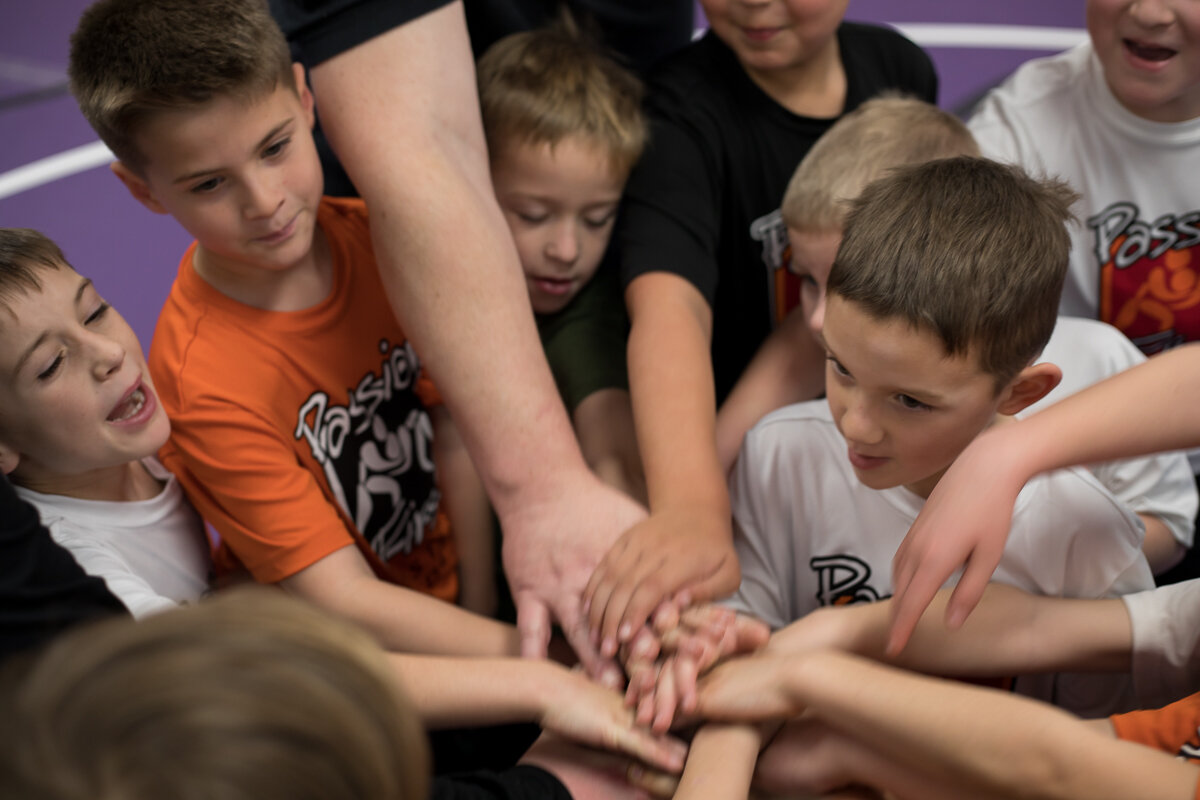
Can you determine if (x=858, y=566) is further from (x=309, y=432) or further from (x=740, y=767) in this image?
(x=309, y=432)

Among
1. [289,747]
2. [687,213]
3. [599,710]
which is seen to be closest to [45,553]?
[289,747]

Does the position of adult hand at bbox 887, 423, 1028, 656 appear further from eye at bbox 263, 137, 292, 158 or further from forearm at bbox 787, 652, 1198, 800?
eye at bbox 263, 137, 292, 158

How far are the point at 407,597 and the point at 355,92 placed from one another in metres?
0.54

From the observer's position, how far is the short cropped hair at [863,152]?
3.56ft

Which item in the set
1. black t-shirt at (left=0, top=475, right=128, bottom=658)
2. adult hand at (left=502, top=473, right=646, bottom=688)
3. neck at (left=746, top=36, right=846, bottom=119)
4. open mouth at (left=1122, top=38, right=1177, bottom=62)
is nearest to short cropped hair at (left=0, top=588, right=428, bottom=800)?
black t-shirt at (left=0, top=475, right=128, bottom=658)

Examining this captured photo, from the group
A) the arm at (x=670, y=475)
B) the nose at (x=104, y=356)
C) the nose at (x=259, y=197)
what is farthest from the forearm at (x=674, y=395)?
the nose at (x=104, y=356)

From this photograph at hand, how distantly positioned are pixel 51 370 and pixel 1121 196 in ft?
4.14

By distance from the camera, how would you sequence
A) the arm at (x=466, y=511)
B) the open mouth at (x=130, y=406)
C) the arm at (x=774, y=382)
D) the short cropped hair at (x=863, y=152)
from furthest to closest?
the arm at (x=466, y=511) → the arm at (x=774, y=382) → the short cropped hair at (x=863, y=152) → the open mouth at (x=130, y=406)

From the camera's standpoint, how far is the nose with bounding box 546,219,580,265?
1.31 metres

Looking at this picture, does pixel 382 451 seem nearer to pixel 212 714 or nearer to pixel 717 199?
pixel 717 199

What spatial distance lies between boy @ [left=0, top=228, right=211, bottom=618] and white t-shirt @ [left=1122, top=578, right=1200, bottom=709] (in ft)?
2.90

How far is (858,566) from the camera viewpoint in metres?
0.99

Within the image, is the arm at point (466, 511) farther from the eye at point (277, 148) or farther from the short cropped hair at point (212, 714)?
the short cropped hair at point (212, 714)

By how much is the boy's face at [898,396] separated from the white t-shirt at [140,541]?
0.63 m
